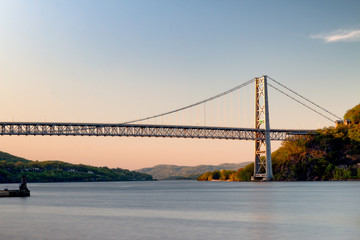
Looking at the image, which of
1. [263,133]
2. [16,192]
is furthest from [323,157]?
[16,192]

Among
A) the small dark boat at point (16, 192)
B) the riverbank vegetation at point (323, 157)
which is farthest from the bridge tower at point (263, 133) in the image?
the small dark boat at point (16, 192)

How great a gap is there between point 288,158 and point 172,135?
42644 millimetres

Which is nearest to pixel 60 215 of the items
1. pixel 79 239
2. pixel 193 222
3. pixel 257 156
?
pixel 193 222

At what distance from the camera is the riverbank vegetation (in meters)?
135

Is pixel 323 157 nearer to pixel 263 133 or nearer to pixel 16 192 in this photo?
pixel 263 133

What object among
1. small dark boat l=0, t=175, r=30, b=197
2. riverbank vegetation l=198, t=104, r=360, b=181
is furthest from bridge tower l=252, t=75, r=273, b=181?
small dark boat l=0, t=175, r=30, b=197

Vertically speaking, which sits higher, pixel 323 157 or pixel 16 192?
pixel 323 157

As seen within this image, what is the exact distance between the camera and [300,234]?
1048 inches

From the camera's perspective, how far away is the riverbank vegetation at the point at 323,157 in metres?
135

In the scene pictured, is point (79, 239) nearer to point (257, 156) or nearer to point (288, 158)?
point (257, 156)

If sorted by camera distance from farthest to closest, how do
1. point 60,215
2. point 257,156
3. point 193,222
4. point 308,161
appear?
point 308,161 < point 257,156 < point 60,215 < point 193,222

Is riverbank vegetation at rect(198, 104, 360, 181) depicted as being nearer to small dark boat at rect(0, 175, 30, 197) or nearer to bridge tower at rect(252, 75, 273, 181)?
bridge tower at rect(252, 75, 273, 181)

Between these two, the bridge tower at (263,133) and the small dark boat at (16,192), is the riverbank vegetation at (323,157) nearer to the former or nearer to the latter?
the bridge tower at (263,133)

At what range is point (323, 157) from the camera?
13638 cm
